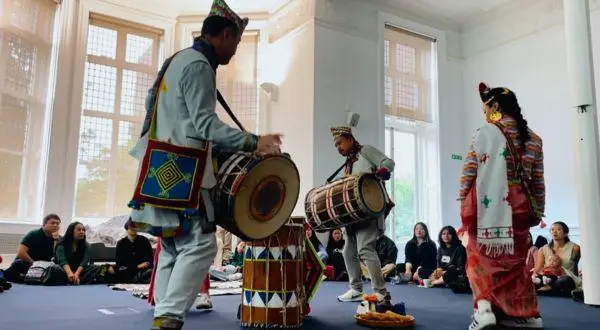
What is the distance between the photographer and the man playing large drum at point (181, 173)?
2.06m

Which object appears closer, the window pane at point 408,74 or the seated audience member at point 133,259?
the seated audience member at point 133,259

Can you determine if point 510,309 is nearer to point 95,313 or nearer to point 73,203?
point 95,313

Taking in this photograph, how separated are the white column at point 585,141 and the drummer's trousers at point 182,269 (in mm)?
3539

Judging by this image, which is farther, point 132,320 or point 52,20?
point 52,20

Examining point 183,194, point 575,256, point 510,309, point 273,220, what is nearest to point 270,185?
point 273,220

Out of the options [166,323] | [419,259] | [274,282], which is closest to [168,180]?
[166,323]

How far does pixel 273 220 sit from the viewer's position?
2.41 metres

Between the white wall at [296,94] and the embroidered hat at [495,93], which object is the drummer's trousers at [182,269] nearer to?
the embroidered hat at [495,93]

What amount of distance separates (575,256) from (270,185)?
14.3 ft

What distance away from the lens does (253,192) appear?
89.9 inches

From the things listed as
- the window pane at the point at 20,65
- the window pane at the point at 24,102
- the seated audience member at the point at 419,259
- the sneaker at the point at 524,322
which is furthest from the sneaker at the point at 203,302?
the window pane at the point at 20,65

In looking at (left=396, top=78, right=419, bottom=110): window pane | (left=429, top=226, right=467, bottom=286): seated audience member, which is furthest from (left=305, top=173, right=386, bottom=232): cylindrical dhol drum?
(left=396, top=78, right=419, bottom=110): window pane

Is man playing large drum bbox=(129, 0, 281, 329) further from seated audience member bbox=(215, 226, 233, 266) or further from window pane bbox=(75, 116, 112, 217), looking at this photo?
window pane bbox=(75, 116, 112, 217)

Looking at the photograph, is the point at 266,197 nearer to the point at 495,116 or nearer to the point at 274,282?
the point at 274,282
